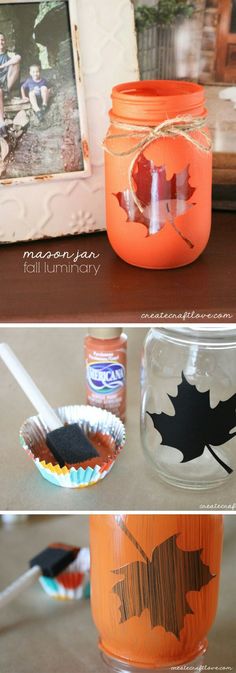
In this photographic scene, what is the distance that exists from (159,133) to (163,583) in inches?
23.2

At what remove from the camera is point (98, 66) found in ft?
2.95

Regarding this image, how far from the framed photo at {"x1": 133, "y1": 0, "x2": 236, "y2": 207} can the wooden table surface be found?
0.13 meters

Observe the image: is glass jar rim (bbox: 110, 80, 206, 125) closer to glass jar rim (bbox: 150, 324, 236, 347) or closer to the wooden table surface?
the wooden table surface

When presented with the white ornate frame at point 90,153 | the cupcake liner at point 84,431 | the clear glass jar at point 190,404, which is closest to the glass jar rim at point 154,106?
the white ornate frame at point 90,153

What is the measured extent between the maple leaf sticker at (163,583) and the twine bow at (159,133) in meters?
0.47

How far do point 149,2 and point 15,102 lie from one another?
22cm

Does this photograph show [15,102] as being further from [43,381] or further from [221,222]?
[43,381]

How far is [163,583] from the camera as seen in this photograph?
1038 mm

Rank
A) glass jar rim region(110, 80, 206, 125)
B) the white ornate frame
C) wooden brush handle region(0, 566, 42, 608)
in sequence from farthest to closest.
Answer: wooden brush handle region(0, 566, 42, 608) < the white ornate frame < glass jar rim region(110, 80, 206, 125)

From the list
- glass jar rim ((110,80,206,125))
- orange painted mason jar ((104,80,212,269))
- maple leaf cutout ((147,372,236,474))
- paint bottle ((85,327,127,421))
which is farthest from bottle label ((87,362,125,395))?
glass jar rim ((110,80,206,125))

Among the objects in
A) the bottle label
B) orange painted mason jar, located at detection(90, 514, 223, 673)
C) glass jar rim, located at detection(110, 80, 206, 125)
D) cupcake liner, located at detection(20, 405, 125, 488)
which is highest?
glass jar rim, located at detection(110, 80, 206, 125)

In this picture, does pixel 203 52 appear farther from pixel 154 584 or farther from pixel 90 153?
pixel 154 584

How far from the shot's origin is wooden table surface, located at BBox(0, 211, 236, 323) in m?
0.77

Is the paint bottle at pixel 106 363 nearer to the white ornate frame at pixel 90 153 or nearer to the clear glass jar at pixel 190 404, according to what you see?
the clear glass jar at pixel 190 404
